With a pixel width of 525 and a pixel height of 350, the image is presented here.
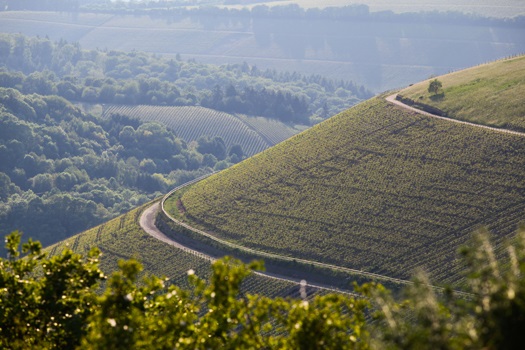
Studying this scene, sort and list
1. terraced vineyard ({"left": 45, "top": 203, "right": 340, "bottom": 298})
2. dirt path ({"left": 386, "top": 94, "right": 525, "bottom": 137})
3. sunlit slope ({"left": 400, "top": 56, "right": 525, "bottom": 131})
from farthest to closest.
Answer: sunlit slope ({"left": 400, "top": 56, "right": 525, "bottom": 131}), dirt path ({"left": 386, "top": 94, "right": 525, "bottom": 137}), terraced vineyard ({"left": 45, "top": 203, "right": 340, "bottom": 298})

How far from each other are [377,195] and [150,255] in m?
21.6

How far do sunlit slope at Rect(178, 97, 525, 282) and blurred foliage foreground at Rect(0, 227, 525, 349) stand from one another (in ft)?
147

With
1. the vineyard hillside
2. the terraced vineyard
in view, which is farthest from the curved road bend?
the vineyard hillside

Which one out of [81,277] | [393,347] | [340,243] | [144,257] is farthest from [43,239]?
[393,347]

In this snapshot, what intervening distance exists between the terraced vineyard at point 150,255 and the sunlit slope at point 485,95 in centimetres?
3063

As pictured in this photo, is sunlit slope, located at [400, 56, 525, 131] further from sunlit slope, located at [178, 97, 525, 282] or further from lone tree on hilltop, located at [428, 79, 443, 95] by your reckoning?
sunlit slope, located at [178, 97, 525, 282]

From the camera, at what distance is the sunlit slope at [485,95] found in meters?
102

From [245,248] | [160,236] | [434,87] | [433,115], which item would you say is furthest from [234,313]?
[434,87]

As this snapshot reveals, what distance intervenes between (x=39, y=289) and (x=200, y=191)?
253ft

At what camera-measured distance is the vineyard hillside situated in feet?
273

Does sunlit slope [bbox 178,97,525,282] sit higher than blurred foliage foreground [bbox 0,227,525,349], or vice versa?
blurred foliage foreground [bbox 0,227,525,349]

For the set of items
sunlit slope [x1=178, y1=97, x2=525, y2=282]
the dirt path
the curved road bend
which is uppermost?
the dirt path

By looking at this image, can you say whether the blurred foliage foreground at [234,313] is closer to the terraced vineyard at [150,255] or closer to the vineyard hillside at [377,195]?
the terraced vineyard at [150,255]

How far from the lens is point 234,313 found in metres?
30.2
